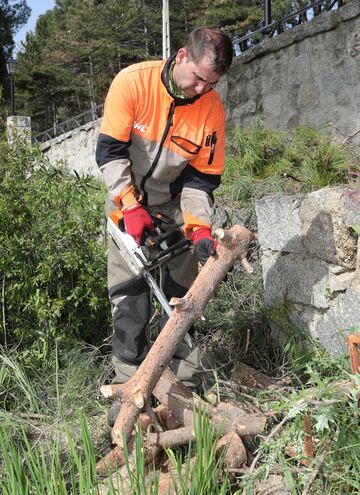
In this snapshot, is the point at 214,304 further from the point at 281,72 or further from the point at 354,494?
the point at 281,72

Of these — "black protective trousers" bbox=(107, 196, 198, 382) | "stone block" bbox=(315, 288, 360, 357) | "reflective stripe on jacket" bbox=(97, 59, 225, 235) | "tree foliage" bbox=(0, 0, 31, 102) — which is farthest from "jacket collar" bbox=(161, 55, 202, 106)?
"tree foliage" bbox=(0, 0, 31, 102)

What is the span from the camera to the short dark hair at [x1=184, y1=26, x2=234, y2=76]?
2.72 m

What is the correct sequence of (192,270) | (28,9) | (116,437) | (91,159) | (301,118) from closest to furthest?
(116,437) → (192,270) → (301,118) → (91,159) → (28,9)

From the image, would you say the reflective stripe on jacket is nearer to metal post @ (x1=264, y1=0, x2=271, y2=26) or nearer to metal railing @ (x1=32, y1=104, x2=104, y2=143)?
metal post @ (x1=264, y1=0, x2=271, y2=26)

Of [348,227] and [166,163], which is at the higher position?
[166,163]

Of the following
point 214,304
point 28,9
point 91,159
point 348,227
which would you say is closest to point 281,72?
point 214,304

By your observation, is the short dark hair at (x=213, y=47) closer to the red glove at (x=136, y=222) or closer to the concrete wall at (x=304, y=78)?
the red glove at (x=136, y=222)

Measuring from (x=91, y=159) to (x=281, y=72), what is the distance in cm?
994

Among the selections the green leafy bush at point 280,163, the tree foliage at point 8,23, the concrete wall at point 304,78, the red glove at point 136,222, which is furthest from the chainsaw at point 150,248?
the tree foliage at point 8,23

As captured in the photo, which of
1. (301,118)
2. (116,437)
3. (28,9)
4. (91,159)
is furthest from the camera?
(28,9)

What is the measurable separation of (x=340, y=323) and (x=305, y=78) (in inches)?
→ 122

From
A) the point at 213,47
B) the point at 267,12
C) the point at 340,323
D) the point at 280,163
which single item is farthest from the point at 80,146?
the point at 340,323

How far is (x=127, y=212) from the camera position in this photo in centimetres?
289

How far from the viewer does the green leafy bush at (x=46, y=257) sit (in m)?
3.66
